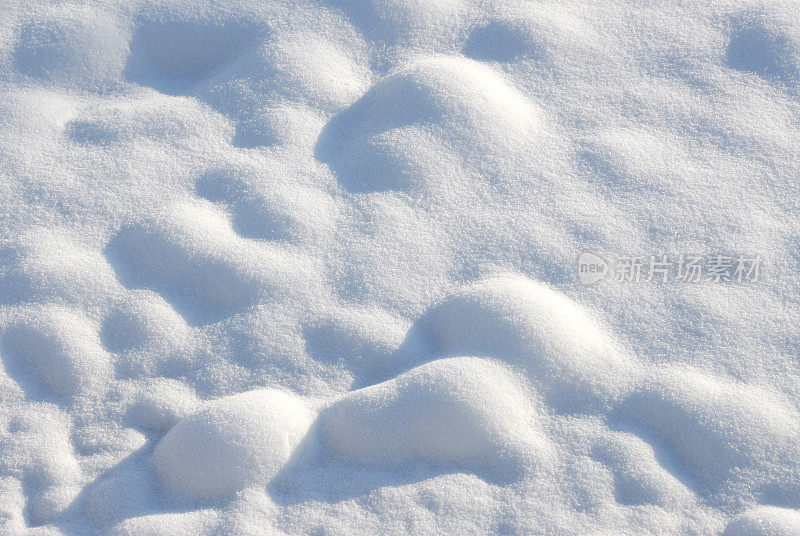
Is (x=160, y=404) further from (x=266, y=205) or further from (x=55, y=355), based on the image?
(x=266, y=205)

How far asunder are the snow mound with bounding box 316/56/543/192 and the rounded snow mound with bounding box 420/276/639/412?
292 mm

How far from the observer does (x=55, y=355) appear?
3.93 feet

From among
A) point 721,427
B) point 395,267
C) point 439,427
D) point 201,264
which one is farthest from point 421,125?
point 721,427

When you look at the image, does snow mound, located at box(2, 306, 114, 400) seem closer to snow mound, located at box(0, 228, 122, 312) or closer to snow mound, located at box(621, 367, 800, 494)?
snow mound, located at box(0, 228, 122, 312)

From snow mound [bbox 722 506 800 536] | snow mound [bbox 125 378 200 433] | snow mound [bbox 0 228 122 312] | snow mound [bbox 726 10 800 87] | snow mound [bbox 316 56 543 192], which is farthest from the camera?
snow mound [bbox 726 10 800 87]

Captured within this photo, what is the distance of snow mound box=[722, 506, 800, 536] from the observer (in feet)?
3.24

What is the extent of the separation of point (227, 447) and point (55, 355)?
360 millimetres

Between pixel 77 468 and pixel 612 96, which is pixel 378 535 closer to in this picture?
pixel 77 468

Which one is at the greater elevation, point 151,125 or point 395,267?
point 151,125

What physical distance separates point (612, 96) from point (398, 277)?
2.03ft

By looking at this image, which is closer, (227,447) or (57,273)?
(227,447)

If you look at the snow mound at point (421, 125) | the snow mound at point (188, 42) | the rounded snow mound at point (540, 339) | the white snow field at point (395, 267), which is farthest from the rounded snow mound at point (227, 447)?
the snow mound at point (188, 42)

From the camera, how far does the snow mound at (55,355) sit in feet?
3.86

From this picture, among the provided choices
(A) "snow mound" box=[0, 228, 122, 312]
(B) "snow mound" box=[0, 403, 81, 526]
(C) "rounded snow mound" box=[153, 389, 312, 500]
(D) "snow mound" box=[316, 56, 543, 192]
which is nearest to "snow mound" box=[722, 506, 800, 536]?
(C) "rounded snow mound" box=[153, 389, 312, 500]
